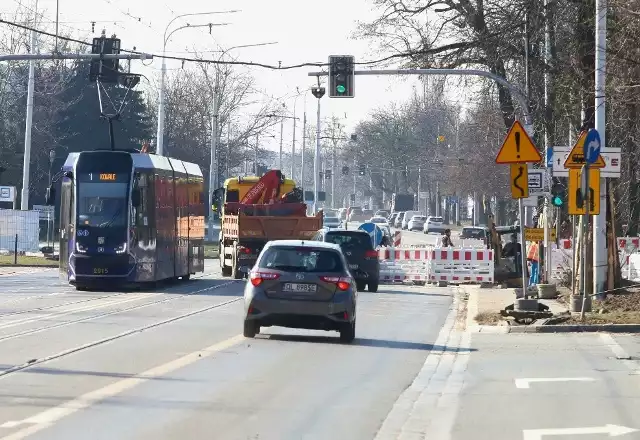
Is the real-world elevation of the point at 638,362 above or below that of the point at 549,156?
below

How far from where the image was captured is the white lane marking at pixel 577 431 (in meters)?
10.9

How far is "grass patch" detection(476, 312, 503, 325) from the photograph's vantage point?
2486 centimetres

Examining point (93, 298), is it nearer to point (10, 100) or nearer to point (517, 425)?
point (517, 425)

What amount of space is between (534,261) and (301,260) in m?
19.8

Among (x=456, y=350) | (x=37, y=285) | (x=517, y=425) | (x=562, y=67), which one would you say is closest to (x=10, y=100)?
(x=37, y=285)

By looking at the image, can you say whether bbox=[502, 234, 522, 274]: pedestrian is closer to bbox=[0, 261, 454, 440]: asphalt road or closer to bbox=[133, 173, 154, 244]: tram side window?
bbox=[133, 173, 154, 244]: tram side window

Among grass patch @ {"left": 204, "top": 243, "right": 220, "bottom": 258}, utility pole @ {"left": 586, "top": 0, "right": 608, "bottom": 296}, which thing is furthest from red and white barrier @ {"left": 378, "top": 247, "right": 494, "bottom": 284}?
grass patch @ {"left": 204, "top": 243, "right": 220, "bottom": 258}

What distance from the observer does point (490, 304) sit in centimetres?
3045

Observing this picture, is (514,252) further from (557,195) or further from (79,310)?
(79,310)

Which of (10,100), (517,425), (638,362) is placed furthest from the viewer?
(10,100)

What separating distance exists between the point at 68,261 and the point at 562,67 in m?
13.3

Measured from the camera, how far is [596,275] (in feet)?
91.4

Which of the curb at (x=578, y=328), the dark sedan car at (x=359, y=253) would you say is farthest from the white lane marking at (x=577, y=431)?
the dark sedan car at (x=359, y=253)

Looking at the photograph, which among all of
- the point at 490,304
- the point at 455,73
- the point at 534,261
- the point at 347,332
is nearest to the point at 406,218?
the point at 534,261
